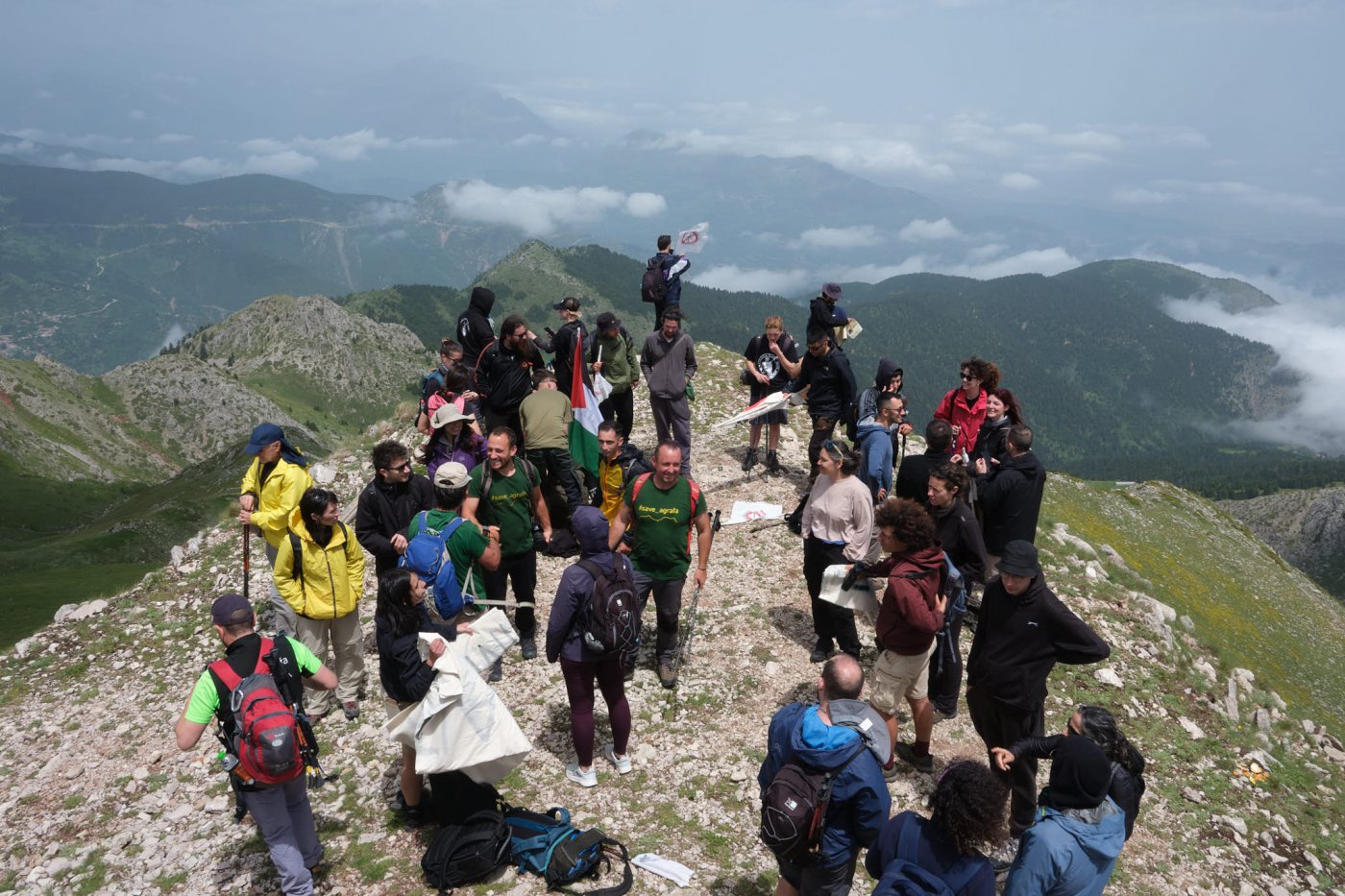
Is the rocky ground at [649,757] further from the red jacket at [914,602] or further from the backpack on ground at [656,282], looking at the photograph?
the backpack on ground at [656,282]

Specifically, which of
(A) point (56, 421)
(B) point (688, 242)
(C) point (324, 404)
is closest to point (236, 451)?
(A) point (56, 421)

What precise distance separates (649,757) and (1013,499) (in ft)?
19.4

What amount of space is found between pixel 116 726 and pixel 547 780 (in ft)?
22.4

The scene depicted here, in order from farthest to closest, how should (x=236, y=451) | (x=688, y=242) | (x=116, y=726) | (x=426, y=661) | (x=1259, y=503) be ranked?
(x=1259, y=503)
(x=236, y=451)
(x=688, y=242)
(x=116, y=726)
(x=426, y=661)

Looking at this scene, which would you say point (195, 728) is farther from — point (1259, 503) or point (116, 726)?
point (1259, 503)

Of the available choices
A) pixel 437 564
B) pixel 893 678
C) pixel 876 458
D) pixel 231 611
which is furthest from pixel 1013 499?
pixel 231 611

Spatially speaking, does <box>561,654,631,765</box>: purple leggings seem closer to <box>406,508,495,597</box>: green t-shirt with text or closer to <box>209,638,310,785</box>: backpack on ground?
<box>406,508,495,597</box>: green t-shirt with text

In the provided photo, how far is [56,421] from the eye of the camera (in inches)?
4412

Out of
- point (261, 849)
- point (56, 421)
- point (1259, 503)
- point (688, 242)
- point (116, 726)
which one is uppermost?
point (688, 242)

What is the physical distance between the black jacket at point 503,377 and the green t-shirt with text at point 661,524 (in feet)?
14.9

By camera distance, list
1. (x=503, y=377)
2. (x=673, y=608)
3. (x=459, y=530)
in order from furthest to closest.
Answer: (x=503, y=377) → (x=673, y=608) → (x=459, y=530)

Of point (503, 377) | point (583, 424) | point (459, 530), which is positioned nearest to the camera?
point (459, 530)

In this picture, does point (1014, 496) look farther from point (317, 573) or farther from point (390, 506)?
point (317, 573)

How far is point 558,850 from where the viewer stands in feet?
20.3
